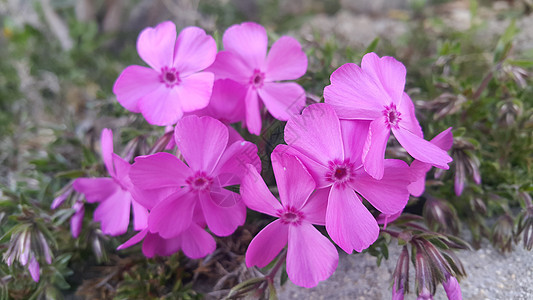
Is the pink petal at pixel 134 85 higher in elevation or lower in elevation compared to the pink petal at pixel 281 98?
higher

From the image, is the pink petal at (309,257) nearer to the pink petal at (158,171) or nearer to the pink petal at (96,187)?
the pink petal at (158,171)

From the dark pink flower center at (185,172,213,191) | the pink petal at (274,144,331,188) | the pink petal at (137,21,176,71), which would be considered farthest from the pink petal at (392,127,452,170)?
the pink petal at (137,21,176,71)

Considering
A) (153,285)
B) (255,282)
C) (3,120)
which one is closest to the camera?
(255,282)

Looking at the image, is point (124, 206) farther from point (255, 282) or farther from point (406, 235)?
point (406, 235)

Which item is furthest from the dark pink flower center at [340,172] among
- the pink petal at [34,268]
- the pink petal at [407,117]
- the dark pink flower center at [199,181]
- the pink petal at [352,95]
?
the pink petal at [34,268]

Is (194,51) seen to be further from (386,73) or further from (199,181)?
(386,73)

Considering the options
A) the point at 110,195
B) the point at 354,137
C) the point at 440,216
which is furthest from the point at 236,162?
the point at 440,216

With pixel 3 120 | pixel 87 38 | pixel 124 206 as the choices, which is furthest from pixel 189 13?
pixel 124 206

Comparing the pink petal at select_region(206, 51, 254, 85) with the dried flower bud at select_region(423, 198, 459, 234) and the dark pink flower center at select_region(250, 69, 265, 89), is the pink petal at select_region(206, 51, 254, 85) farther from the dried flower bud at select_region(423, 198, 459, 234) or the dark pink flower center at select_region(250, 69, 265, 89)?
the dried flower bud at select_region(423, 198, 459, 234)
